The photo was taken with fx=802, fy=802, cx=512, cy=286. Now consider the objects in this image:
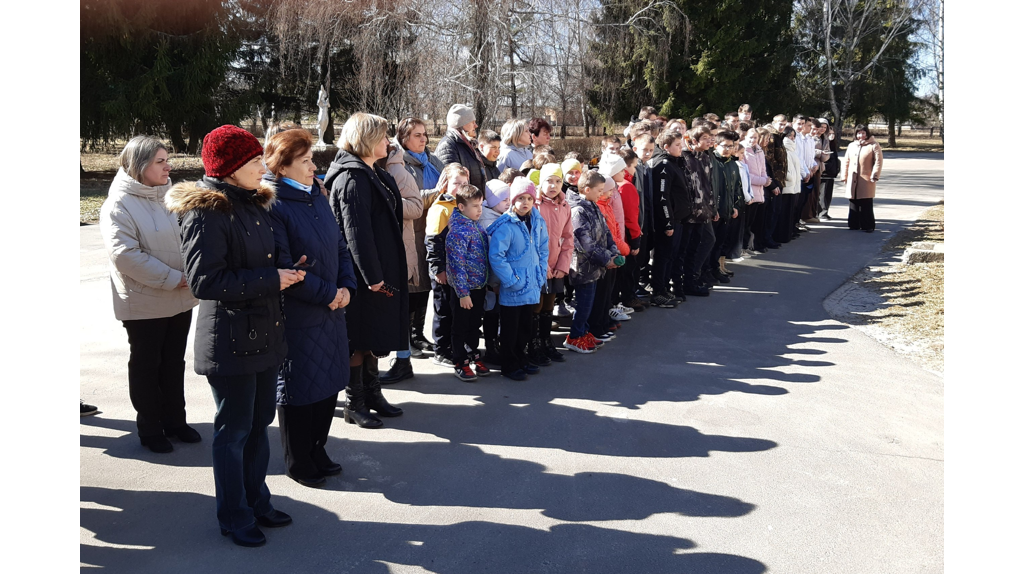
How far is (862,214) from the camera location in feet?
46.5

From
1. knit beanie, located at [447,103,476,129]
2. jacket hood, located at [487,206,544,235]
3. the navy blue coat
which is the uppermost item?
knit beanie, located at [447,103,476,129]

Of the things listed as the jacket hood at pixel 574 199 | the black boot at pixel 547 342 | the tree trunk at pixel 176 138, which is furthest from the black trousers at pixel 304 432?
the tree trunk at pixel 176 138

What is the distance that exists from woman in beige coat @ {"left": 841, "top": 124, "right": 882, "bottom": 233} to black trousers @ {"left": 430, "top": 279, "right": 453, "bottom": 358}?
998cm

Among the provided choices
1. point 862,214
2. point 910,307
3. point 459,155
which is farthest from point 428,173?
point 862,214

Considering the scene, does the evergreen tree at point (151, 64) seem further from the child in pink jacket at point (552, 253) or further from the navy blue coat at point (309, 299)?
the navy blue coat at point (309, 299)

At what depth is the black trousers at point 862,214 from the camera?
14086 mm

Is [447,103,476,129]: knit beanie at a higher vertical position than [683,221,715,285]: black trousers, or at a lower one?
higher

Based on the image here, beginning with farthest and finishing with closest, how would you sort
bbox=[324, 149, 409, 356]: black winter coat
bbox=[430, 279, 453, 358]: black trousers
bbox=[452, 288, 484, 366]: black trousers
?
bbox=[430, 279, 453, 358]: black trousers
bbox=[452, 288, 484, 366]: black trousers
bbox=[324, 149, 409, 356]: black winter coat

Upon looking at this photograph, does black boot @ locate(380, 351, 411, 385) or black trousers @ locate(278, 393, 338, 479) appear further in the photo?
black boot @ locate(380, 351, 411, 385)

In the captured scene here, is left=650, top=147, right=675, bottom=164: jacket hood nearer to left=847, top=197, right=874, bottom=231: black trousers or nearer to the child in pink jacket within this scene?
the child in pink jacket

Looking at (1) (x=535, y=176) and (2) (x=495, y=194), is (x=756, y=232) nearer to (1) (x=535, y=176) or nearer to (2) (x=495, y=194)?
(1) (x=535, y=176)

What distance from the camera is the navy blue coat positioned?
402 centimetres

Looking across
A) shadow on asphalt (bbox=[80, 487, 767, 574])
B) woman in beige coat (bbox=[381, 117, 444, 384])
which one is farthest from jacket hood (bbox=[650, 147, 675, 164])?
shadow on asphalt (bbox=[80, 487, 767, 574])
